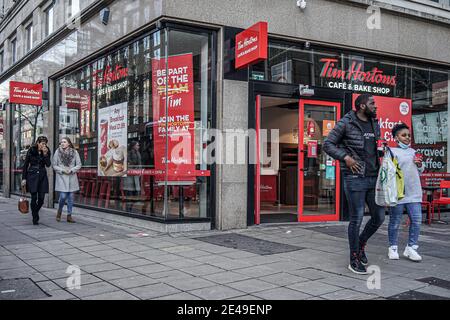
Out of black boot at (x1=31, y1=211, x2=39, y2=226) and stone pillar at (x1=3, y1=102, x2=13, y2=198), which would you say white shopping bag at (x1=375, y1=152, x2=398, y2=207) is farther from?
stone pillar at (x1=3, y1=102, x2=13, y2=198)

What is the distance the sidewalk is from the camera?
454 cm

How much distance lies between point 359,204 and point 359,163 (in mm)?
471

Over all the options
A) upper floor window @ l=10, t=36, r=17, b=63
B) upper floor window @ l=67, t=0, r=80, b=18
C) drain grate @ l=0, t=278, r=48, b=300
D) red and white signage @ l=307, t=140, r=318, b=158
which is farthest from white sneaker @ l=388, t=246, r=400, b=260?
upper floor window @ l=10, t=36, r=17, b=63

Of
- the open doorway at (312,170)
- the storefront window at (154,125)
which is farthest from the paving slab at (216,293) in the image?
the open doorway at (312,170)

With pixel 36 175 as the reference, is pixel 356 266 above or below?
below

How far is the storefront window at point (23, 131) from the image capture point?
15.0 meters

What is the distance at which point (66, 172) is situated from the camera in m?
9.79

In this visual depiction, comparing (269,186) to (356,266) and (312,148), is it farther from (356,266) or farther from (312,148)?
(356,266)

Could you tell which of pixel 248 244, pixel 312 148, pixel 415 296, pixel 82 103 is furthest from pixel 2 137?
pixel 415 296

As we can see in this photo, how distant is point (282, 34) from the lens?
934 centimetres

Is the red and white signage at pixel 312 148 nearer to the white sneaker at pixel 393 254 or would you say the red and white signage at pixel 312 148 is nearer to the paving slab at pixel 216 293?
the white sneaker at pixel 393 254
